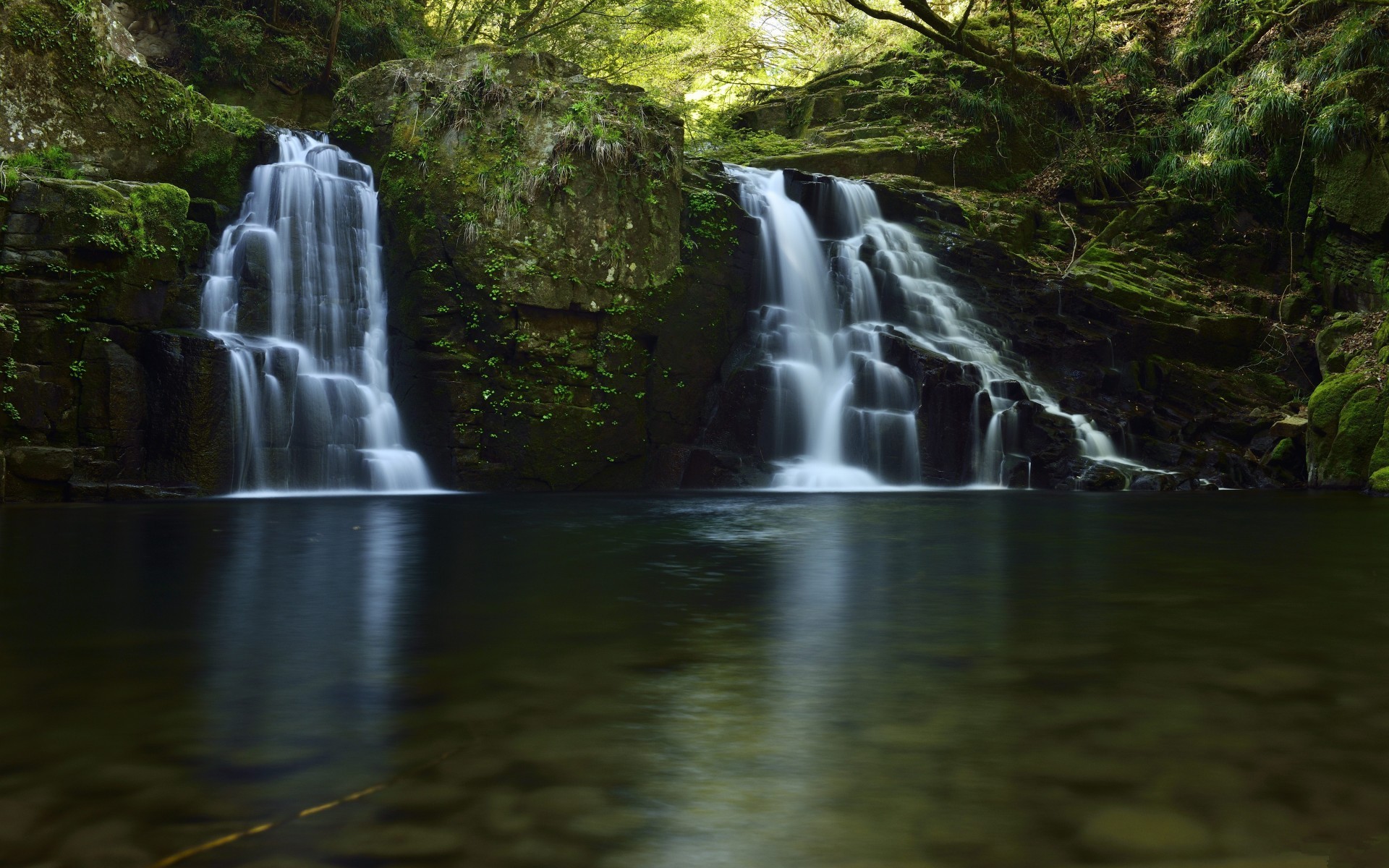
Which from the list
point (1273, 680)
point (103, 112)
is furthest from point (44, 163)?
point (1273, 680)

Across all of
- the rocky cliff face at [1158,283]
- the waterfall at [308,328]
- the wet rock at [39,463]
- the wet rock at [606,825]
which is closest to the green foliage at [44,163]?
the waterfall at [308,328]

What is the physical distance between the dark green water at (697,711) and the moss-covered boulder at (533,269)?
8.14m

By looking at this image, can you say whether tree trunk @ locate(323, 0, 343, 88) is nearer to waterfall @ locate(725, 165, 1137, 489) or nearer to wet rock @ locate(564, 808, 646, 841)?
waterfall @ locate(725, 165, 1137, 489)

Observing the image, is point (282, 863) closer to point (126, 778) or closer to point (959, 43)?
point (126, 778)

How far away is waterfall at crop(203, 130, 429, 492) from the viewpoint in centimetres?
1236

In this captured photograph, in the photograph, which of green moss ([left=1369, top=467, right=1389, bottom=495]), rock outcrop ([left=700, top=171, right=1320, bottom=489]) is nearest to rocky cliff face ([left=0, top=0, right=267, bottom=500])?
rock outcrop ([left=700, top=171, right=1320, bottom=489])

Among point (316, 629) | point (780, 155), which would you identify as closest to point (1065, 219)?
point (780, 155)

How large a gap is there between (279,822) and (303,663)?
4.82ft

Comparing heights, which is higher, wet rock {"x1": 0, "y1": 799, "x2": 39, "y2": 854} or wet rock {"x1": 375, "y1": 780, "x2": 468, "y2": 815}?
wet rock {"x1": 0, "y1": 799, "x2": 39, "y2": 854}

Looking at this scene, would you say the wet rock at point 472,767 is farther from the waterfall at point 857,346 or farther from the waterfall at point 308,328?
the waterfall at point 857,346

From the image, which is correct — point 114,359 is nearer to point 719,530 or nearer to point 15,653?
point 719,530

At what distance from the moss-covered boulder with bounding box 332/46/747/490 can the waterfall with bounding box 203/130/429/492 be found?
1.29 ft

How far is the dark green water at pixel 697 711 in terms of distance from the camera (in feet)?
5.81

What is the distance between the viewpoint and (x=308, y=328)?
45.0ft
